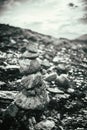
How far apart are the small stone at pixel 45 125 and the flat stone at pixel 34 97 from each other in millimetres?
200

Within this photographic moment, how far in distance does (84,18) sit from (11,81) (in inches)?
116

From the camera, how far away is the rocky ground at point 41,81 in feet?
8.45

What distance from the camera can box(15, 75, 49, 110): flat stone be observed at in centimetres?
264

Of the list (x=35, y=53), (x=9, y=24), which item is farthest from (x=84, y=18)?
(x=35, y=53)

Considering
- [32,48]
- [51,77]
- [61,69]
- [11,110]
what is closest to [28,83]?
[11,110]

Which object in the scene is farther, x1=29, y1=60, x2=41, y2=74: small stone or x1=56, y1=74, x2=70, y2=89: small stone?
x1=29, y1=60, x2=41, y2=74: small stone

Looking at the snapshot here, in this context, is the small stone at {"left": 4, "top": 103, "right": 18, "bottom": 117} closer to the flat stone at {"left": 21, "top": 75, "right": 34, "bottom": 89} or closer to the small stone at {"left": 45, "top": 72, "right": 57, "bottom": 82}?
the flat stone at {"left": 21, "top": 75, "right": 34, "bottom": 89}

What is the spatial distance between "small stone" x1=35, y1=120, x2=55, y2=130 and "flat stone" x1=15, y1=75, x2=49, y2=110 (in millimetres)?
200

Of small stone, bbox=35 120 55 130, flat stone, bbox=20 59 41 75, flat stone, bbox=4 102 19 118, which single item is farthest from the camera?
flat stone, bbox=20 59 41 75

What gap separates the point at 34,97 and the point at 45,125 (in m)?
0.38

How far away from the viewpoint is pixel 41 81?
288cm

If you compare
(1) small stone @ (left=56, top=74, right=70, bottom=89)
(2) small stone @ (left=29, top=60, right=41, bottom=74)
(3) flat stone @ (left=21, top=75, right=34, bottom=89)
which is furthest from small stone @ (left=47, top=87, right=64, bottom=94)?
(2) small stone @ (left=29, top=60, right=41, bottom=74)

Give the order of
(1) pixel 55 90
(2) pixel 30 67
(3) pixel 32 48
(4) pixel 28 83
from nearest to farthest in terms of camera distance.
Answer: (4) pixel 28 83
(1) pixel 55 90
(2) pixel 30 67
(3) pixel 32 48

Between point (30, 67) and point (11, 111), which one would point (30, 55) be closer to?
point (30, 67)
